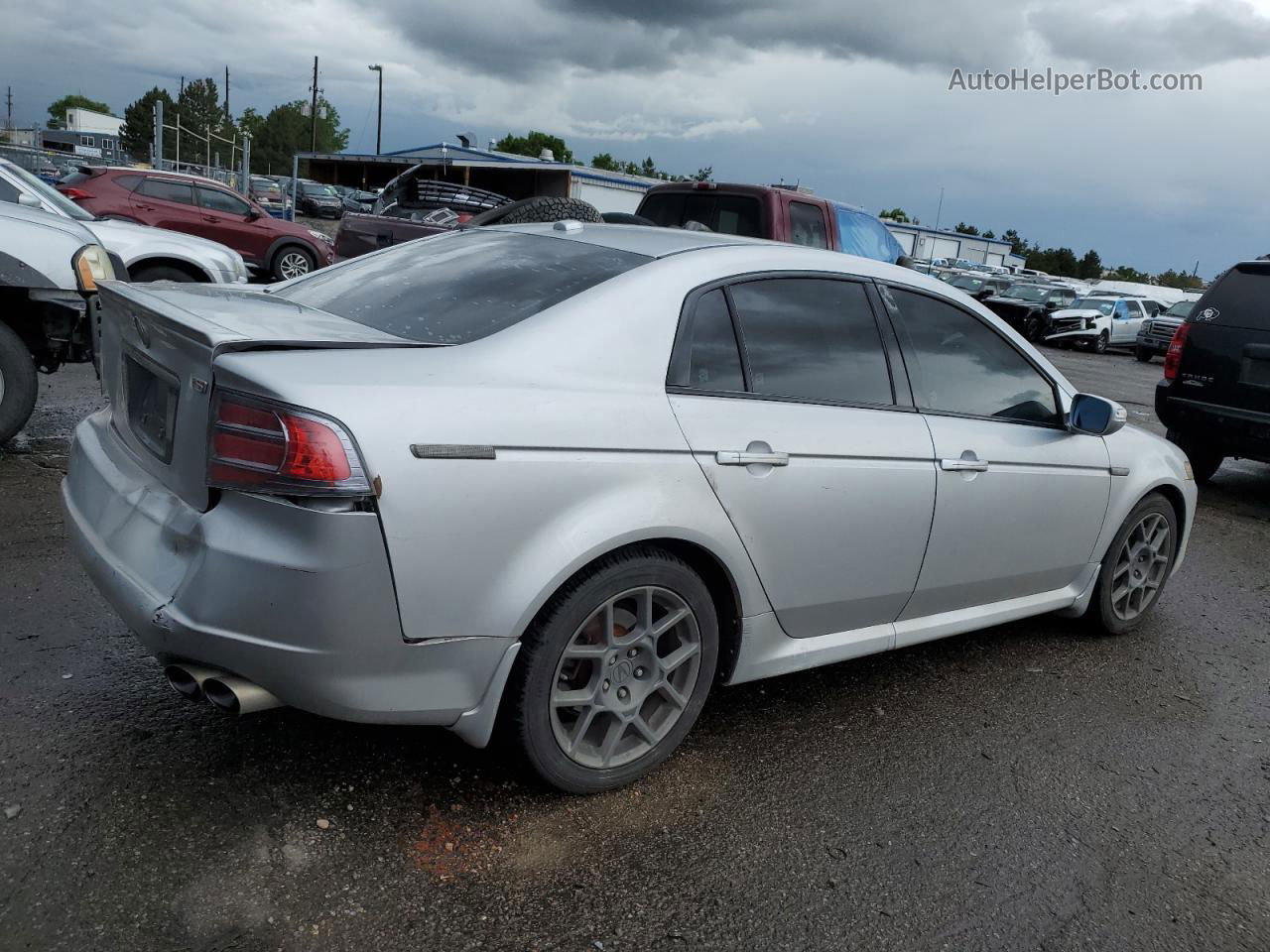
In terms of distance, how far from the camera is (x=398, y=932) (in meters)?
2.33

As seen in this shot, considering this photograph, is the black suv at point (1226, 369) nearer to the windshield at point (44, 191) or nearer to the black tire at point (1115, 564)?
the black tire at point (1115, 564)

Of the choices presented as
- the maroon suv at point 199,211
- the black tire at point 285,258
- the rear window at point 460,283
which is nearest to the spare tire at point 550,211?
the rear window at point 460,283

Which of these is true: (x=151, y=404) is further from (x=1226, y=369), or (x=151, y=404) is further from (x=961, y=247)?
(x=961, y=247)

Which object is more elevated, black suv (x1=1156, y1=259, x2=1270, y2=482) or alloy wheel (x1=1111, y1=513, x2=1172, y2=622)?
black suv (x1=1156, y1=259, x2=1270, y2=482)

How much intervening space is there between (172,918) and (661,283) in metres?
2.01

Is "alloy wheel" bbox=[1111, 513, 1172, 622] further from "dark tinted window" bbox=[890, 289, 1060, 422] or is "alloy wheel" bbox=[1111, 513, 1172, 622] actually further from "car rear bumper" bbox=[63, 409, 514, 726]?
"car rear bumper" bbox=[63, 409, 514, 726]

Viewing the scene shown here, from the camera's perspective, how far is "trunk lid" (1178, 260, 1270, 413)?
7.52 metres

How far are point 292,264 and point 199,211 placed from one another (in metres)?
1.72

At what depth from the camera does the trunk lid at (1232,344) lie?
24.7 ft

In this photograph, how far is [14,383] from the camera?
570cm

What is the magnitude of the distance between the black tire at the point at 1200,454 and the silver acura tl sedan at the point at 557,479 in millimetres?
5193

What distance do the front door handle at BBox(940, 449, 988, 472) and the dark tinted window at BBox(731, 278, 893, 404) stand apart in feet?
0.99

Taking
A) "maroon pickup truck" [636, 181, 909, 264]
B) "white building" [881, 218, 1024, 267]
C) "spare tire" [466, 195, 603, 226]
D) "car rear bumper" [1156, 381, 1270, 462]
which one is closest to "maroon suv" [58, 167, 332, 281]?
"maroon pickup truck" [636, 181, 909, 264]

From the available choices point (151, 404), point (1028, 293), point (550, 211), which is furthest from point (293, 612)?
point (1028, 293)
